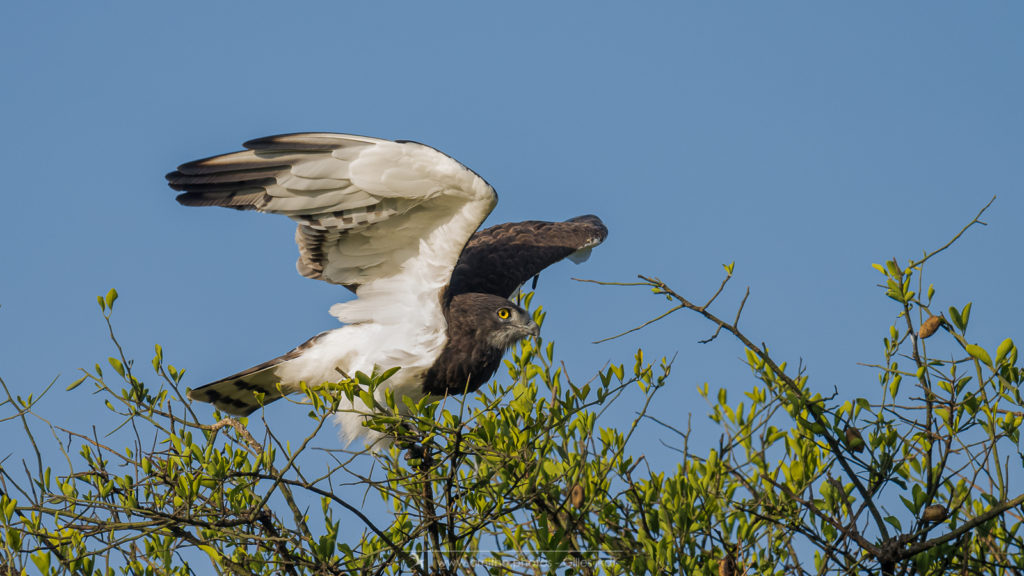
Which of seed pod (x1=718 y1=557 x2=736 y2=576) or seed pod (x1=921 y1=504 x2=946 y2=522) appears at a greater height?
seed pod (x1=921 y1=504 x2=946 y2=522)

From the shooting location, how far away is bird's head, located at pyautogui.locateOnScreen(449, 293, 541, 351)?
18.3 ft

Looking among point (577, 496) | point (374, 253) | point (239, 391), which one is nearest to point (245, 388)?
point (239, 391)

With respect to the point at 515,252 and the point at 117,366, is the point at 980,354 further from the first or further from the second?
the point at 515,252

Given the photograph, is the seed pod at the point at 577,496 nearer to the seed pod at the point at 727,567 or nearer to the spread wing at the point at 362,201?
the seed pod at the point at 727,567

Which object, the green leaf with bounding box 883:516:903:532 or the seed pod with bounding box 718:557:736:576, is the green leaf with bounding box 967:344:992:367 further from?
the seed pod with bounding box 718:557:736:576

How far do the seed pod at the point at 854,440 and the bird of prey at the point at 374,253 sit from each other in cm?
206

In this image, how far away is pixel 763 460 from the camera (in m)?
3.73

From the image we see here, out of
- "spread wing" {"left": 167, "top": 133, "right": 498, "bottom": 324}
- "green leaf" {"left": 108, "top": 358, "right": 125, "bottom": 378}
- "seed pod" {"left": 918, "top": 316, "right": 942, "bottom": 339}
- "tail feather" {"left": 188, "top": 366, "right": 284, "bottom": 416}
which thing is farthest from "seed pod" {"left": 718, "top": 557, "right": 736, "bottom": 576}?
"tail feather" {"left": 188, "top": 366, "right": 284, "bottom": 416}

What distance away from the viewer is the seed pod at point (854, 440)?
11.4ft

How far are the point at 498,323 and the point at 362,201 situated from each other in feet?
3.52

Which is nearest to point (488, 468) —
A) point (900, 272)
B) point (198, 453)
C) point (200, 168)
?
point (198, 453)

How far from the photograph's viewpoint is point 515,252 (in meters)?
6.88

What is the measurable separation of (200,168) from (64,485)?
1837mm

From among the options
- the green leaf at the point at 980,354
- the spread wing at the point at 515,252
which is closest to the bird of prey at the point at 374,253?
the spread wing at the point at 515,252
